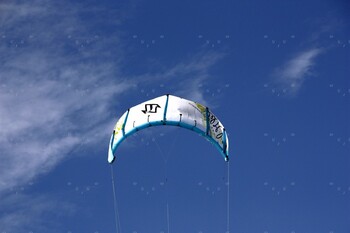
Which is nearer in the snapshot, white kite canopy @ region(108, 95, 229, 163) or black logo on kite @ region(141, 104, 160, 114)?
white kite canopy @ region(108, 95, 229, 163)

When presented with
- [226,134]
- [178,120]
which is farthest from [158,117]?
[226,134]

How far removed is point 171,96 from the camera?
118 feet

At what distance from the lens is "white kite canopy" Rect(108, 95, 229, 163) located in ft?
116

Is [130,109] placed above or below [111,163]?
above

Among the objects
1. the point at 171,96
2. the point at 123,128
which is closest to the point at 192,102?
the point at 171,96

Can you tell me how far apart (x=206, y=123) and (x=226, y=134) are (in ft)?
3.96

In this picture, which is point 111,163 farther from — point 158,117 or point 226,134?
point 226,134

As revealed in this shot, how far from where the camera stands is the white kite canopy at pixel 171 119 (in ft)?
116

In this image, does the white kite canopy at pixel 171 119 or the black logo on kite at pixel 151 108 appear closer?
the white kite canopy at pixel 171 119

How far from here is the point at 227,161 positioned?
3569 centimetres

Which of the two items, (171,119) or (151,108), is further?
(151,108)

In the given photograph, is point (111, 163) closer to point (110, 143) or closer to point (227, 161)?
point (110, 143)

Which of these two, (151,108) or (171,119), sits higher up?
(151,108)

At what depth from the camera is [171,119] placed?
35219 millimetres
